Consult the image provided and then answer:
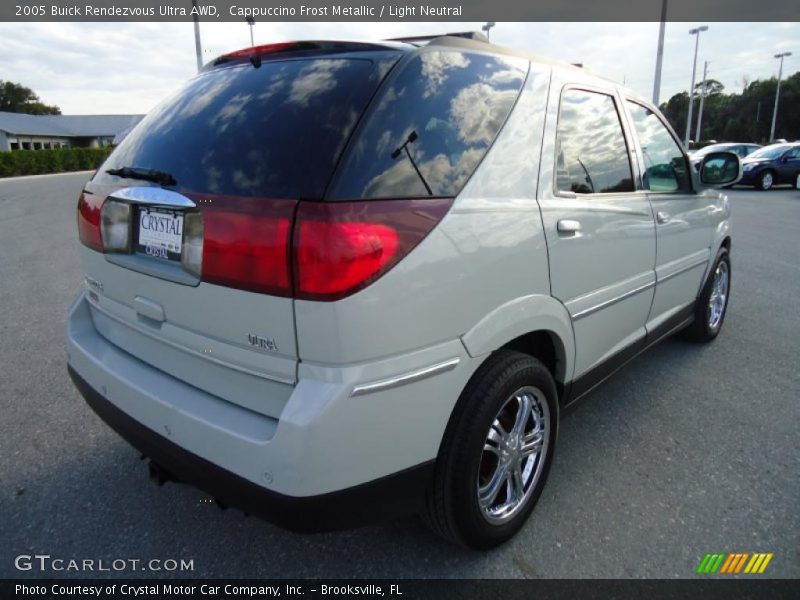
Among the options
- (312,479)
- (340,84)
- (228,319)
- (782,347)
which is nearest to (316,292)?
(228,319)

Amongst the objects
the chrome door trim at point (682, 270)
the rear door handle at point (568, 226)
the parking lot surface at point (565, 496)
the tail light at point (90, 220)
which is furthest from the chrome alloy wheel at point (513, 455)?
the tail light at point (90, 220)

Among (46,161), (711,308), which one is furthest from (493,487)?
(46,161)

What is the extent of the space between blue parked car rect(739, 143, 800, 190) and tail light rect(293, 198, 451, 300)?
69.3 ft

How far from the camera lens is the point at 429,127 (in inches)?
71.1

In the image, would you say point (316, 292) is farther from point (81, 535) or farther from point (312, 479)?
point (81, 535)

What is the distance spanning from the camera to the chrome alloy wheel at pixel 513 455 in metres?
2.14

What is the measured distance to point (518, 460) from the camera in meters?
2.25

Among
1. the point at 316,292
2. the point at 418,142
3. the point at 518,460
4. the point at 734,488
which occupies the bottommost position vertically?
the point at 734,488

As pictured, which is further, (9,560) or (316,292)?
(9,560)

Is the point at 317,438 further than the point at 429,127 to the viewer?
No

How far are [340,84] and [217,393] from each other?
1.08 meters

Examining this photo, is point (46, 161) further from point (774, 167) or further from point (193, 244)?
point (193, 244)

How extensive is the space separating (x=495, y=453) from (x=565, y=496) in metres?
0.62

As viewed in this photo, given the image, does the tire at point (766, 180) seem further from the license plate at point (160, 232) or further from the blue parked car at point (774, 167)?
the license plate at point (160, 232)
